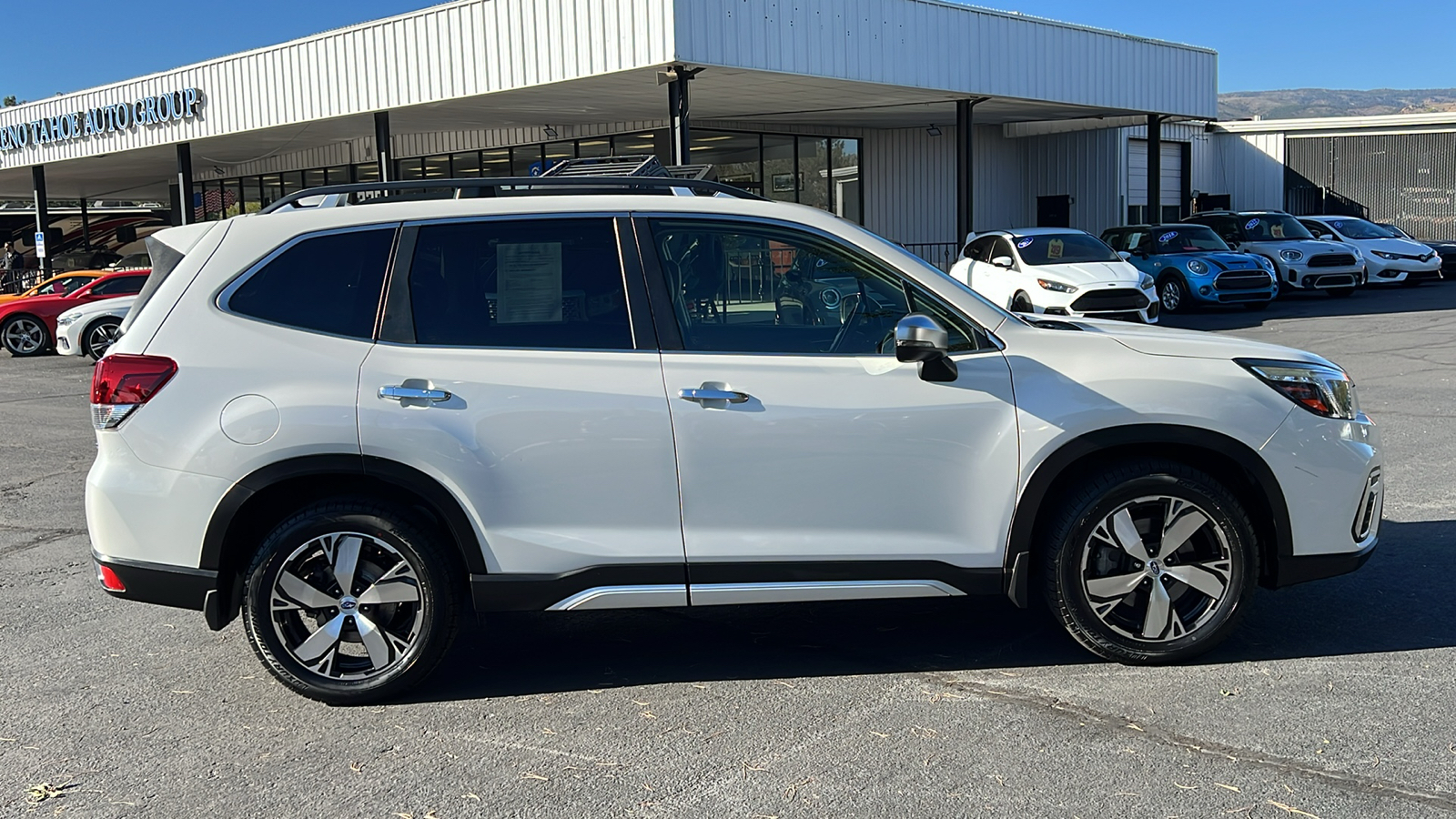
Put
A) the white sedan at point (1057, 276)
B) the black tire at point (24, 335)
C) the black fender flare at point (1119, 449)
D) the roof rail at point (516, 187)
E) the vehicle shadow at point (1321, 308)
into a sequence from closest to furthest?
the black fender flare at point (1119, 449)
the roof rail at point (516, 187)
the white sedan at point (1057, 276)
the vehicle shadow at point (1321, 308)
the black tire at point (24, 335)

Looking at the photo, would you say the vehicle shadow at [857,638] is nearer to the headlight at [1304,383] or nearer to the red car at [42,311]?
the headlight at [1304,383]

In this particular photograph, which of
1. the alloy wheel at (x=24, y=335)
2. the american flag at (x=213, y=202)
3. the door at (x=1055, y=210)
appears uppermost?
the american flag at (x=213, y=202)

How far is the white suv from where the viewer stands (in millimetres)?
4285

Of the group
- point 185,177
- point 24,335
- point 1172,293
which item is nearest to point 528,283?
point 1172,293

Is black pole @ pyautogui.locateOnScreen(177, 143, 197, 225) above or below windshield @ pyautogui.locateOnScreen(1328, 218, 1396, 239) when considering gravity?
above

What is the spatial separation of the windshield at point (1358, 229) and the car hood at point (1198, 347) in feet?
82.1

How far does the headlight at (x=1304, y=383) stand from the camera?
4504 millimetres

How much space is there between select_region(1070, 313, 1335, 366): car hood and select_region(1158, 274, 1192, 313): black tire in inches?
722

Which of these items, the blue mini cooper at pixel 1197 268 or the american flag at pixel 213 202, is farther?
the american flag at pixel 213 202

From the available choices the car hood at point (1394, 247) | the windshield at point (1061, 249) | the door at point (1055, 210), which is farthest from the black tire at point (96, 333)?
the car hood at point (1394, 247)

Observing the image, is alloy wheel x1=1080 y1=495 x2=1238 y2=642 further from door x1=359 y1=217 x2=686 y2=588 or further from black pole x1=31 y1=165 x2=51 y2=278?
black pole x1=31 y1=165 x2=51 y2=278

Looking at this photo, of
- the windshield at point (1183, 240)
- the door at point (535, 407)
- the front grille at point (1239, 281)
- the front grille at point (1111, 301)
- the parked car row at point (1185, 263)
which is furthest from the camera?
the windshield at point (1183, 240)

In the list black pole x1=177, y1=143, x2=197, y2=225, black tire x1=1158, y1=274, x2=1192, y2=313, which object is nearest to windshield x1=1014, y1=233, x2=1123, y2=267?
black tire x1=1158, y1=274, x2=1192, y2=313

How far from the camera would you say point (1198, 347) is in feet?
15.1
